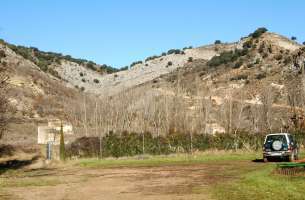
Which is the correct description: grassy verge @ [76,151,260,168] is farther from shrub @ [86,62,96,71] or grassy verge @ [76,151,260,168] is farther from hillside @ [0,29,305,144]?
shrub @ [86,62,96,71]

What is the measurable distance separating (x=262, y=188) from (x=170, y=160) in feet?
64.1

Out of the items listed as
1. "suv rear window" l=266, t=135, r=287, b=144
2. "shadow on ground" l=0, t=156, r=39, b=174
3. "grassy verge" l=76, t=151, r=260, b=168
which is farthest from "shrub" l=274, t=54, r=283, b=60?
"suv rear window" l=266, t=135, r=287, b=144

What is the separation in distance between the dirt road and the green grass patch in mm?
736

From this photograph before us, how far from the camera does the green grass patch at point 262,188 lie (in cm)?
1800

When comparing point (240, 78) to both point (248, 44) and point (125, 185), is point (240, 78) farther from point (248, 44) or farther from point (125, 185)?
point (125, 185)

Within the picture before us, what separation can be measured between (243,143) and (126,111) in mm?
16870

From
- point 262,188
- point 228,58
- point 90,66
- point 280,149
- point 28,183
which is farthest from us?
point 90,66

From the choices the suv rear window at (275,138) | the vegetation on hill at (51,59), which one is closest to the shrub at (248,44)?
the vegetation on hill at (51,59)

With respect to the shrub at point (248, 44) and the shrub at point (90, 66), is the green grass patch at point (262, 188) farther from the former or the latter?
the shrub at point (90, 66)

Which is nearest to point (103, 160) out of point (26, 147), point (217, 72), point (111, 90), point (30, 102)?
point (26, 147)

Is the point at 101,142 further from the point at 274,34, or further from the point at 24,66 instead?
the point at 274,34

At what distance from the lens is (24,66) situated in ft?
285

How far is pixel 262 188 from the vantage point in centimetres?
2003

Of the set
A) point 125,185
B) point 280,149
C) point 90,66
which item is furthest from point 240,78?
point 125,185
